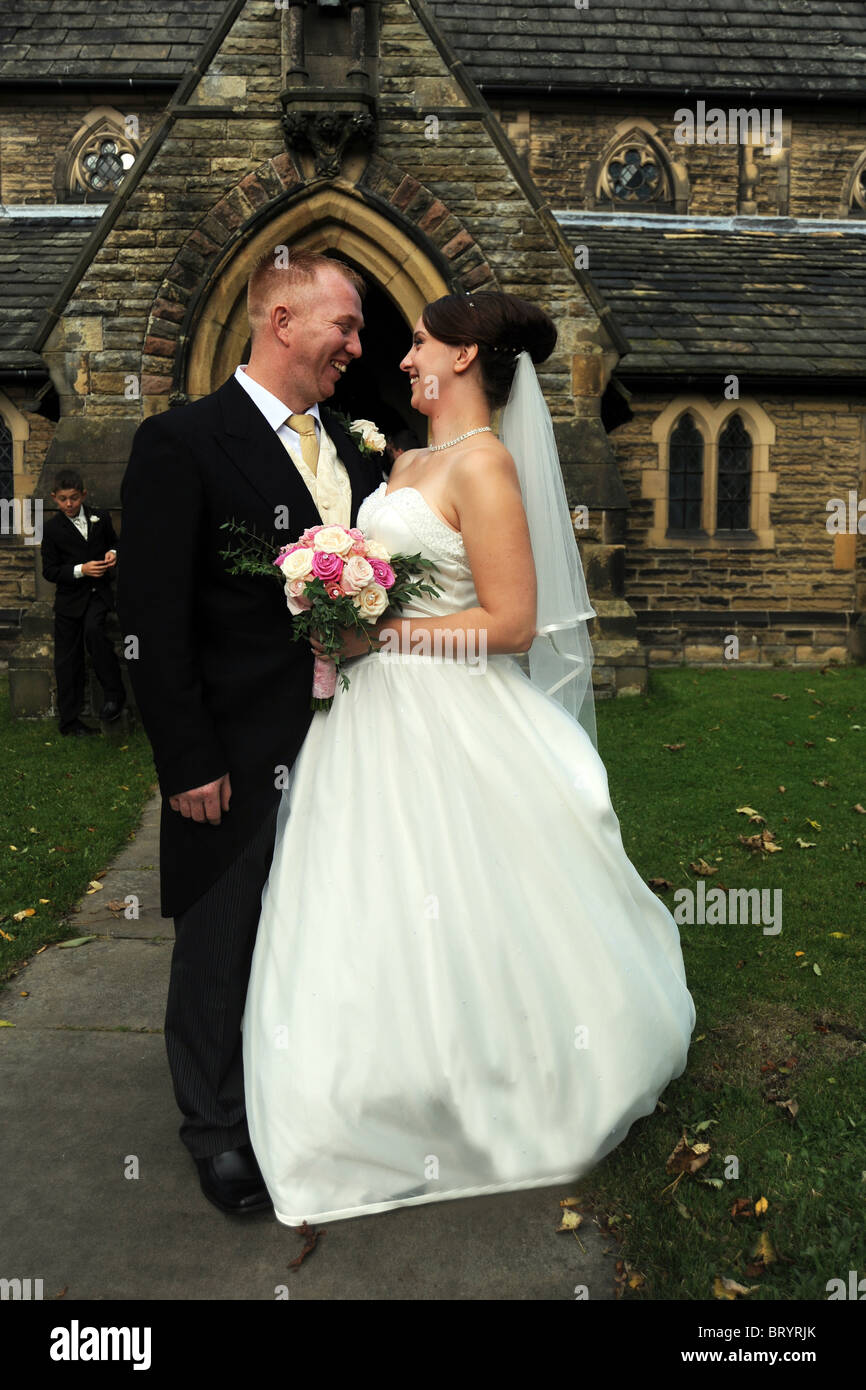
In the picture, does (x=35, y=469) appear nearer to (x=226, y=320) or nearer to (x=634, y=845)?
(x=226, y=320)

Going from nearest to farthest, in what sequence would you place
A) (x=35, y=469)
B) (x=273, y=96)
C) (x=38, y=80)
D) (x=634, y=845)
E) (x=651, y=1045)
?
1. (x=651, y=1045)
2. (x=634, y=845)
3. (x=273, y=96)
4. (x=35, y=469)
5. (x=38, y=80)

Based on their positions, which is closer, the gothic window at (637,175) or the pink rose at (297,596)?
the pink rose at (297,596)

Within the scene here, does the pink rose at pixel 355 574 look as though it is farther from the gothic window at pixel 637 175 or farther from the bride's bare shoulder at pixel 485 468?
the gothic window at pixel 637 175

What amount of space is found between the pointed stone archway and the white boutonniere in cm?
641

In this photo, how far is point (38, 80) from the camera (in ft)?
48.3

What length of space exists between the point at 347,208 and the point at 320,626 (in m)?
7.86

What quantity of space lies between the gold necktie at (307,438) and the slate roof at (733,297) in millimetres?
10239

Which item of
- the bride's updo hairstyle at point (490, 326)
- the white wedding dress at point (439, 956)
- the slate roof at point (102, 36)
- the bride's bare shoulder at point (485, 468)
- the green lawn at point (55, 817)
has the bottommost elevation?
the green lawn at point (55, 817)

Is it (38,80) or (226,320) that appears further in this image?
(38,80)

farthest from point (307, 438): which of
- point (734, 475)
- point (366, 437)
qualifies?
point (734, 475)

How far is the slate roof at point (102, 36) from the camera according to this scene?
14844 millimetres

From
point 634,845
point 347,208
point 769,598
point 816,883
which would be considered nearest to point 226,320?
point 347,208

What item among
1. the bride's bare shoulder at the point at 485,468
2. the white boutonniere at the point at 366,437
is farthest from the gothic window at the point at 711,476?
the bride's bare shoulder at the point at 485,468

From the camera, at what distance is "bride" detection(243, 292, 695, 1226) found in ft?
8.59
